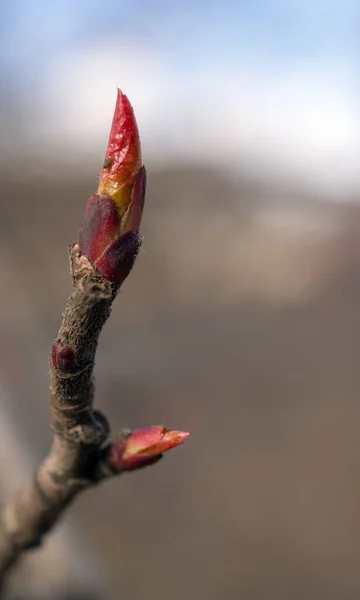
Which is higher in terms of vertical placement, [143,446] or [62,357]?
[62,357]

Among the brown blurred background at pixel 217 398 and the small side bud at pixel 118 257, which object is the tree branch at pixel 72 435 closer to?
the small side bud at pixel 118 257

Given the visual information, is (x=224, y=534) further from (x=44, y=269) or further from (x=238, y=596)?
(x=44, y=269)

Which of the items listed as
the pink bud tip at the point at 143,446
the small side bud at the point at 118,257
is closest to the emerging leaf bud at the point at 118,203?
the small side bud at the point at 118,257

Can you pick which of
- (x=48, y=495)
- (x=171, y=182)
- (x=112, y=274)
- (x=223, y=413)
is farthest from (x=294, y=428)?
(x=171, y=182)

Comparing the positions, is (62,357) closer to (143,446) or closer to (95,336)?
(95,336)

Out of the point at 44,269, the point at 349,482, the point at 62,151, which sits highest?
the point at 62,151

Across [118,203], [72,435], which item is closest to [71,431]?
[72,435]
